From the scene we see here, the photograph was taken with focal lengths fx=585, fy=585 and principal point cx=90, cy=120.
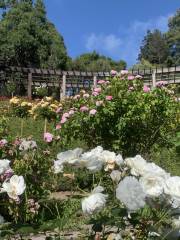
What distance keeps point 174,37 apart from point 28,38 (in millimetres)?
29976

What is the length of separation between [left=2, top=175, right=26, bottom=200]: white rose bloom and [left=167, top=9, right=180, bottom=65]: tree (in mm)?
52014

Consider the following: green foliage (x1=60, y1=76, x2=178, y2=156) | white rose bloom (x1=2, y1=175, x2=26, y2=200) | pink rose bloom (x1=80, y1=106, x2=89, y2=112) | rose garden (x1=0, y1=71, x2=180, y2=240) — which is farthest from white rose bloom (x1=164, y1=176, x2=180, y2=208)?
pink rose bloom (x1=80, y1=106, x2=89, y2=112)

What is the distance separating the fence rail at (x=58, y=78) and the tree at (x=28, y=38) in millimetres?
4770

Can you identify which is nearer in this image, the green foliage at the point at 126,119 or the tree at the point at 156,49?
the green foliage at the point at 126,119

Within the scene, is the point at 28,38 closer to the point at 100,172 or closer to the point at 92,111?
the point at 92,111

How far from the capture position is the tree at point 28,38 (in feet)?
101

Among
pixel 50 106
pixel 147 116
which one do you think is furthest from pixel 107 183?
pixel 50 106

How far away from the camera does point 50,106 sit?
1384 cm

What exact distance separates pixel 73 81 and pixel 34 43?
21.3 ft

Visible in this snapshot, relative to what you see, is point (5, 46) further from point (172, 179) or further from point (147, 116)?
point (172, 179)

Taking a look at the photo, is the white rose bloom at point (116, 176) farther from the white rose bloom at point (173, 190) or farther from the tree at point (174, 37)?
the tree at point (174, 37)

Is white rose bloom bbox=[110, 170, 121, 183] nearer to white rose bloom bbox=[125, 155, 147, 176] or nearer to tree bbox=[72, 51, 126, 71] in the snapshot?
white rose bloom bbox=[125, 155, 147, 176]

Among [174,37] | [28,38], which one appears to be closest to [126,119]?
[28,38]

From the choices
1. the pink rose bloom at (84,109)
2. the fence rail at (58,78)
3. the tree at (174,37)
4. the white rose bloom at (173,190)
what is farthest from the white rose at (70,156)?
the tree at (174,37)
